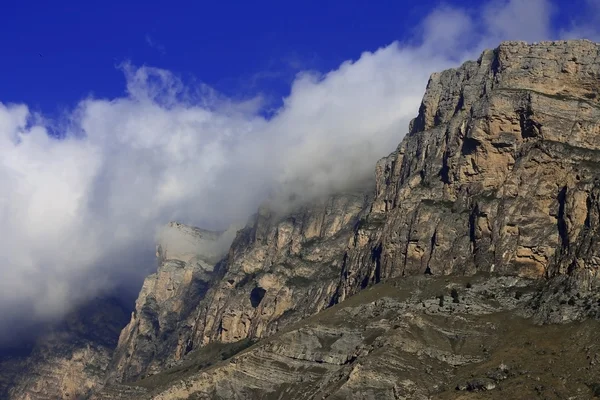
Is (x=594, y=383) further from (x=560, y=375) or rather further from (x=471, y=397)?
(x=471, y=397)

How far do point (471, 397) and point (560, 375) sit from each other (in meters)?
19.3

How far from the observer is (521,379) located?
200m

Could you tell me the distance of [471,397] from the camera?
651 ft

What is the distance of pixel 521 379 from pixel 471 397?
1147 cm

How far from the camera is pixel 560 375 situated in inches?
7805

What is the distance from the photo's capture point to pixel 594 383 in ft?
628

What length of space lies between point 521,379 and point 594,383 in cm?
1533

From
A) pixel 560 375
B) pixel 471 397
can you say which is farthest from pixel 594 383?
pixel 471 397

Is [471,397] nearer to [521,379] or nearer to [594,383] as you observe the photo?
[521,379]

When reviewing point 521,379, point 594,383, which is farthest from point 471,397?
point 594,383

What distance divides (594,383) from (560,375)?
845 cm

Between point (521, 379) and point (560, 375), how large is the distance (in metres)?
8.11
